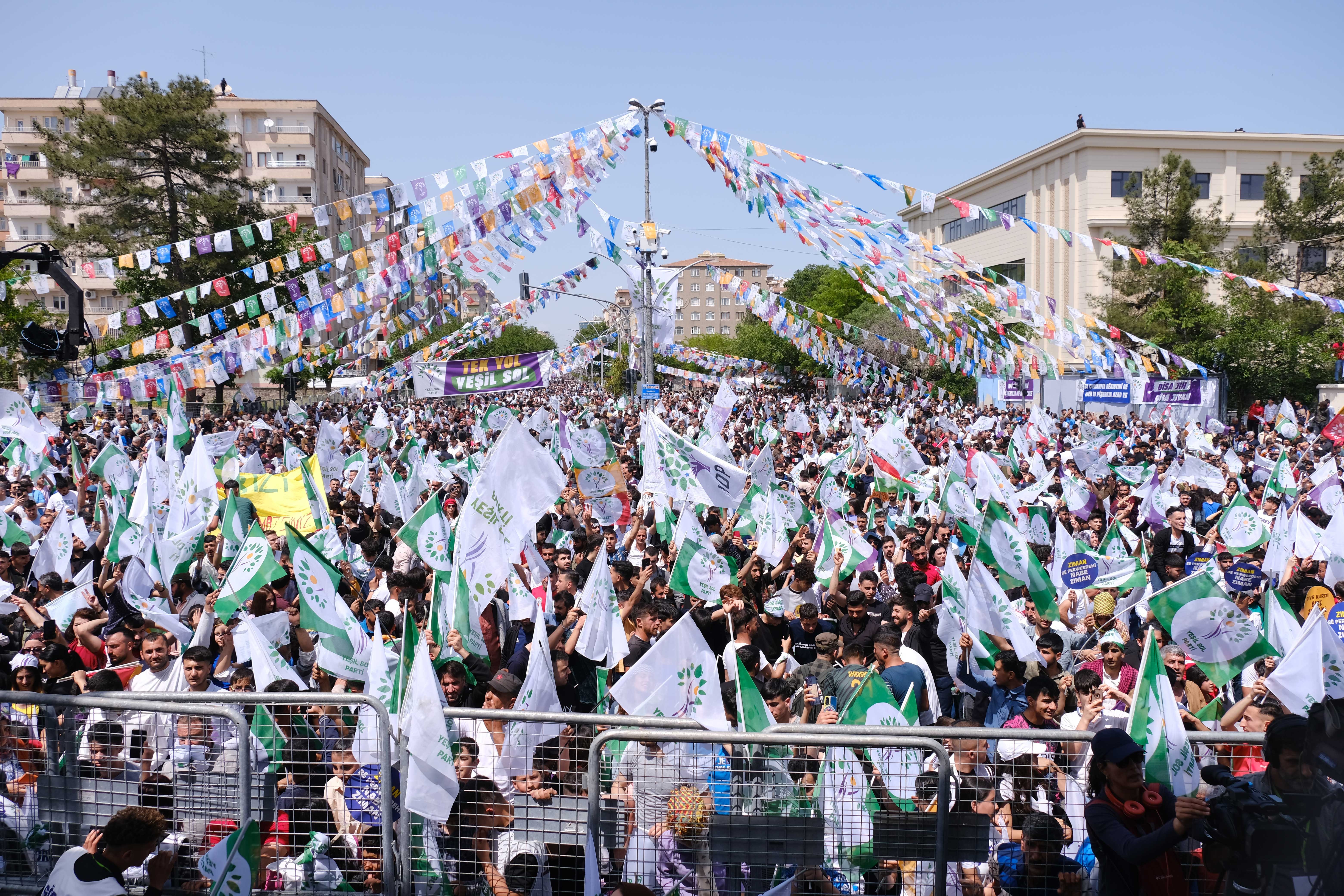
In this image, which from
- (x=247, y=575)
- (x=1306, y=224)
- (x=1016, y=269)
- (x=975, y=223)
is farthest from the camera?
(x=975, y=223)

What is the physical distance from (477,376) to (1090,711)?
94.8 ft

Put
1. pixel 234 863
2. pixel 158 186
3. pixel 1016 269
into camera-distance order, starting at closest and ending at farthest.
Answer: pixel 234 863
pixel 158 186
pixel 1016 269

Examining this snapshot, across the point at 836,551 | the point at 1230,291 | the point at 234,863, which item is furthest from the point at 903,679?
the point at 1230,291

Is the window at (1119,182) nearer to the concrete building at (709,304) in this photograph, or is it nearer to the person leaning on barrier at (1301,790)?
the person leaning on barrier at (1301,790)

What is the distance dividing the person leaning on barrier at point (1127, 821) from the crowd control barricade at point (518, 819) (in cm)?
161

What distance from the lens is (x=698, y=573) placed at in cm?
800

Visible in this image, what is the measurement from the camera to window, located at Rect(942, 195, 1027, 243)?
175 feet

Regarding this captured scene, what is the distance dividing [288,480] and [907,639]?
21.0 feet

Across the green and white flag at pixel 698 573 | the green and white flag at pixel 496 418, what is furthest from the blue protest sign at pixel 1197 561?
the green and white flag at pixel 496 418

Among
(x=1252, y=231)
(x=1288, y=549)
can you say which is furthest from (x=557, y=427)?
(x=1252, y=231)

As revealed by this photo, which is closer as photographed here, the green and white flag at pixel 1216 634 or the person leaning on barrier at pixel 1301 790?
the person leaning on barrier at pixel 1301 790

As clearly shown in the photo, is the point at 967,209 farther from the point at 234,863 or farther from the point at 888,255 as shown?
the point at 234,863

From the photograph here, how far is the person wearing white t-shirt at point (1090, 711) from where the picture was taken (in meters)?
5.14

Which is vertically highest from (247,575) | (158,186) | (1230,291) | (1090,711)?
(158,186)
